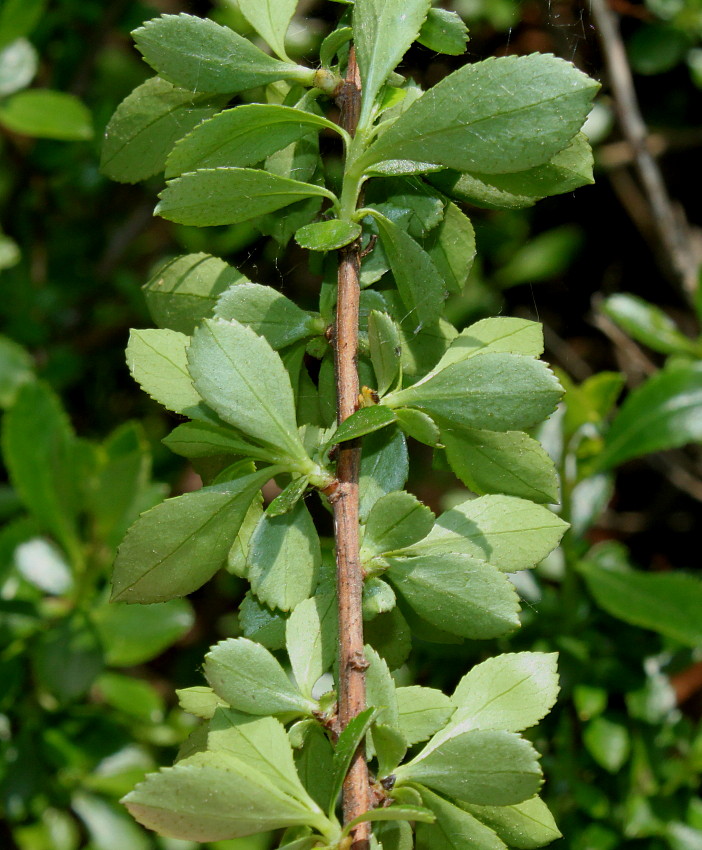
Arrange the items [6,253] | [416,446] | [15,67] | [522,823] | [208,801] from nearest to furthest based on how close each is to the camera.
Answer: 1. [208,801]
2. [522,823]
3. [15,67]
4. [6,253]
5. [416,446]

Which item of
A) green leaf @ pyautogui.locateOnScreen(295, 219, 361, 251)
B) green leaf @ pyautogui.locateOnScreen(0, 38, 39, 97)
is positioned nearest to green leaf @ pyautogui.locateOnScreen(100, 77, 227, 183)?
green leaf @ pyautogui.locateOnScreen(295, 219, 361, 251)

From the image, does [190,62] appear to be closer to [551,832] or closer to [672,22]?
[551,832]

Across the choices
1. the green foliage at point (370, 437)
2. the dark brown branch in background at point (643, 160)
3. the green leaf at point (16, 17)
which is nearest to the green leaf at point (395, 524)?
the green foliage at point (370, 437)

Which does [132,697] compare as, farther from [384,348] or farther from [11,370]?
[384,348]

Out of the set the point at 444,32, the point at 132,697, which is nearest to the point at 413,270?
the point at 444,32

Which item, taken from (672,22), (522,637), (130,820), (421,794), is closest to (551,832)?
(421,794)
